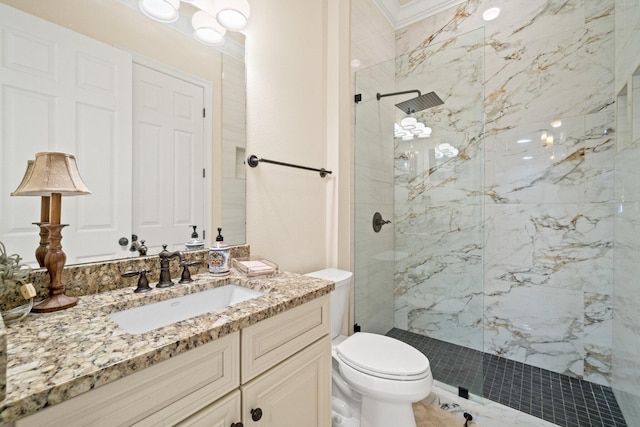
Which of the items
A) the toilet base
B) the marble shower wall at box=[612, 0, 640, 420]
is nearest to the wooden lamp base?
the toilet base

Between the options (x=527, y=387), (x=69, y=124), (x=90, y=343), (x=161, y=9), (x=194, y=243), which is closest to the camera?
(x=90, y=343)

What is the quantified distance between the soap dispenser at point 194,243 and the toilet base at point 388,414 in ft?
3.50

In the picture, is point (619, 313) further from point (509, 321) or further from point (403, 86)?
point (403, 86)

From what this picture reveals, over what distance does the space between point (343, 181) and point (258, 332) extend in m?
1.38

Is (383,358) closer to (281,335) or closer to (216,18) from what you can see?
(281,335)

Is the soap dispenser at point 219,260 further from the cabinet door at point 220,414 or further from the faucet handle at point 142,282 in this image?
the cabinet door at point 220,414

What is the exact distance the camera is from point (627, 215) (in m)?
1.55

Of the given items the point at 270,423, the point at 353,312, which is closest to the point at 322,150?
Result: the point at 353,312

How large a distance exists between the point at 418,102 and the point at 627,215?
143cm

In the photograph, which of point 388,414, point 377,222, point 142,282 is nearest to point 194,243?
point 142,282

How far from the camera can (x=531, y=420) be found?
4.97 ft

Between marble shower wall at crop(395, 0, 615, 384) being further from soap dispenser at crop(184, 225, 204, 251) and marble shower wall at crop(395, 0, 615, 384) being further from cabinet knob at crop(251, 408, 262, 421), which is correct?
cabinet knob at crop(251, 408, 262, 421)

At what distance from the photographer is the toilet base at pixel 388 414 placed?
4.21ft

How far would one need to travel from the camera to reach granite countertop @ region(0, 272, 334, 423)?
0.45m
